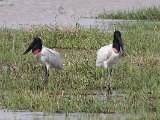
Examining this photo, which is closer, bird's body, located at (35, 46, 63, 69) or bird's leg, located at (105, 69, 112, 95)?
bird's leg, located at (105, 69, 112, 95)

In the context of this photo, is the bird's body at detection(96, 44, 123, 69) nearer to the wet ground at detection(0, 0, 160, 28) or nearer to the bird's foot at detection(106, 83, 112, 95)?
the bird's foot at detection(106, 83, 112, 95)

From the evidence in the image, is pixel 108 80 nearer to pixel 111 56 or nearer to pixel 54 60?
pixel 111 56

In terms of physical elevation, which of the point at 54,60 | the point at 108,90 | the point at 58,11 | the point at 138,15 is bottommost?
the point at 108,90

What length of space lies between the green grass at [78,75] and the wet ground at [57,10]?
326 centimetres

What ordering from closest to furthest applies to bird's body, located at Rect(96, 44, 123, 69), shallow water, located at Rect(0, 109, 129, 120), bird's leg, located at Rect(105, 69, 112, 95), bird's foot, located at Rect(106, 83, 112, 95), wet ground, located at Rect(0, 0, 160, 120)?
shallow water, located at Rect(0, 109, 129, 120), bird's foot, located at Rect(106, 83, 112, 95), bird's leg, located at Rect(105, 69, 112, 95), bird's body, located at Rect(96, 44, 123, 69), wet ground, located at Rect(0, 0, 160, 120)

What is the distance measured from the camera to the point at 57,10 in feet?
81.1

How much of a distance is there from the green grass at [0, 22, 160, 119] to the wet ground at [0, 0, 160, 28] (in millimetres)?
3260

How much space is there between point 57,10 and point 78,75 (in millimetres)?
12135

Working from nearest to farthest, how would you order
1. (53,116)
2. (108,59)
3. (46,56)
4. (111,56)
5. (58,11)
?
(53,116) → (111,56) → (108,59) → (46,56) → (58,11)

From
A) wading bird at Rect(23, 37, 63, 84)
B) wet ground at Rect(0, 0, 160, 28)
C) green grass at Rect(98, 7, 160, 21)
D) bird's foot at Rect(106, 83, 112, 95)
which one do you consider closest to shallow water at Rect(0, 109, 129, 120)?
bird's foot at Rect(106, 83, 112, 95)

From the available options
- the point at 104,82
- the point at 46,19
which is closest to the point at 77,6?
the point at 46,19

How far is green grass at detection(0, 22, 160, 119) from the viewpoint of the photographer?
10703mm

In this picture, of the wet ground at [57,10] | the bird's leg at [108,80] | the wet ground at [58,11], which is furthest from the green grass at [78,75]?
the wet ground at [57,10]

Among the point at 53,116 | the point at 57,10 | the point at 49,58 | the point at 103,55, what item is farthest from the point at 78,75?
the point at 57,10
